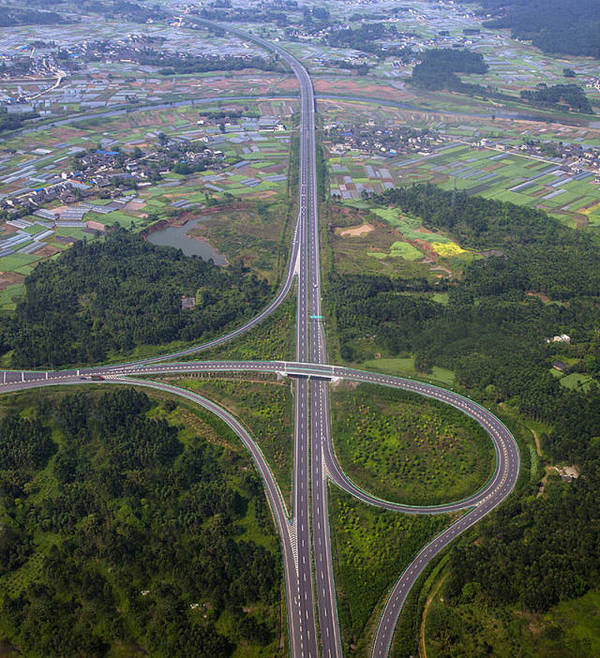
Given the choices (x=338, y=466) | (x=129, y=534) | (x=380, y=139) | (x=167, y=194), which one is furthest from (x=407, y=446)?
(x=380, y=139)

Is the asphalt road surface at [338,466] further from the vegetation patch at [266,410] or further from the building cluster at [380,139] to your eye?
the building cluster at [380,139]

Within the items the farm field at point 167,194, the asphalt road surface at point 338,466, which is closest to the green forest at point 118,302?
the asphalt road surface at point 338,466

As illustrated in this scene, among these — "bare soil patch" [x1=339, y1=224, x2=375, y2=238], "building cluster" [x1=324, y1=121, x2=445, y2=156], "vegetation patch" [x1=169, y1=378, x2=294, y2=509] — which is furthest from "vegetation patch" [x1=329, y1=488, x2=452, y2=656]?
"building cluster" [x1=324, y1=121, x2=445, y2=156]

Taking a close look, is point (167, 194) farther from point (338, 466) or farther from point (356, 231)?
point (338, 466)

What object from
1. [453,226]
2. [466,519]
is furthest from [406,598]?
[453,226]

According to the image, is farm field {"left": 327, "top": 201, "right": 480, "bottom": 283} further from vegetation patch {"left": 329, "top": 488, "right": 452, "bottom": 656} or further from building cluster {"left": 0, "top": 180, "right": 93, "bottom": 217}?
building cluster {"left": 0, "top": 180, "right": 93, "bottom": 217}
